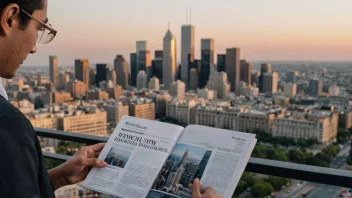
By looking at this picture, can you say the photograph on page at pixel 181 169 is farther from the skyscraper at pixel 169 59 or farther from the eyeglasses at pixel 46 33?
the skyscraper at pixel 169 59

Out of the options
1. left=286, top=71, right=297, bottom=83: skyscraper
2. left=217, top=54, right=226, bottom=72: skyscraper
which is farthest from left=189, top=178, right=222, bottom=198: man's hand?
left=217, top=54, right=226, bottom=72: skyscraper

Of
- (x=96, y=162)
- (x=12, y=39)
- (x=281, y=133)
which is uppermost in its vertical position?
(x=12, y=39)

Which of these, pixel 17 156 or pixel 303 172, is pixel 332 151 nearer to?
pixel 303 172

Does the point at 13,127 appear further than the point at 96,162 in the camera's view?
No

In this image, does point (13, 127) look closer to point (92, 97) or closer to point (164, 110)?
point (164, 110)

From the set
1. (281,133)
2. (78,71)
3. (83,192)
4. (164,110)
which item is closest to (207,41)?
(78,71)
